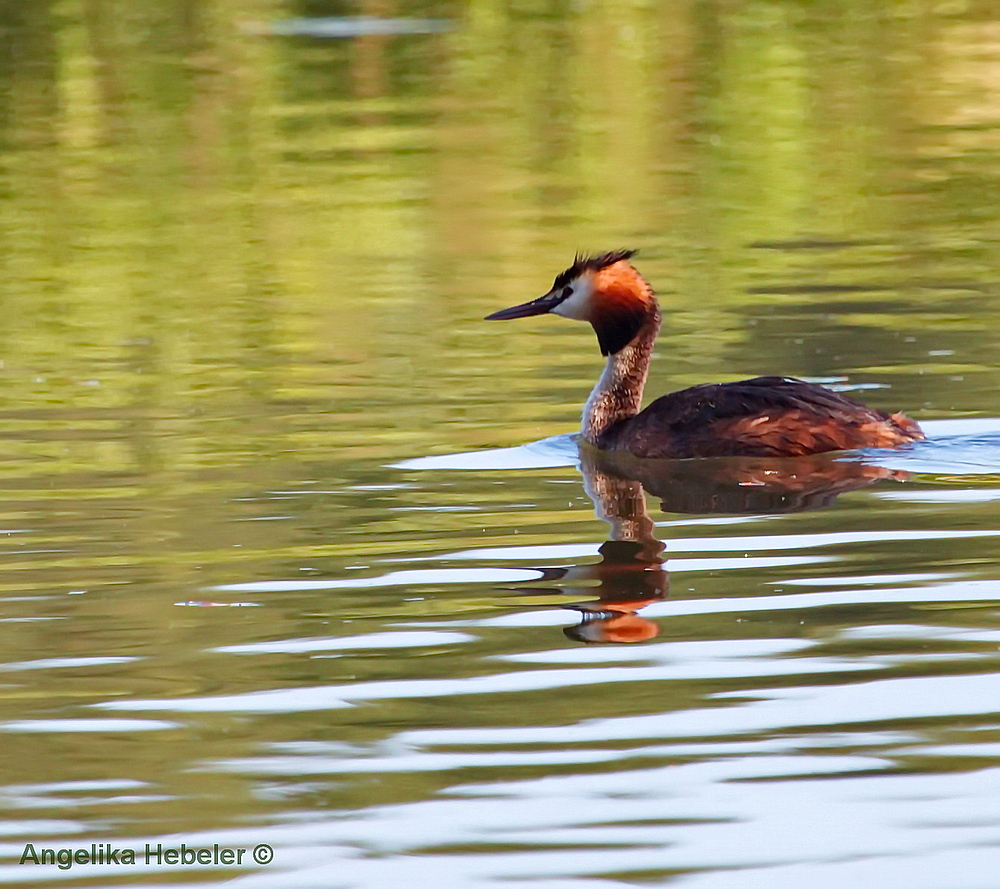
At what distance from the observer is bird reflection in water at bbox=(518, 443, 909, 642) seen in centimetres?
794

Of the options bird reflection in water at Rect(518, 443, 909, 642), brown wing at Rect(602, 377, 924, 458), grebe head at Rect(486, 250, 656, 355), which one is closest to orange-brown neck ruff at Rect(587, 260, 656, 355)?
grebe head at Rect(486, 250, 656, 355)

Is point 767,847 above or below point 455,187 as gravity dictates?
above

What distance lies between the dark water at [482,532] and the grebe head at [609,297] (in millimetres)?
511

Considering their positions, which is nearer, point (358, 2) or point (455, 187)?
point (455, 187)

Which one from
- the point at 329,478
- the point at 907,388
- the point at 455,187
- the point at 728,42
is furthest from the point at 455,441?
the point at 728,42

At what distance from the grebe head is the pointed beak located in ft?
0.10

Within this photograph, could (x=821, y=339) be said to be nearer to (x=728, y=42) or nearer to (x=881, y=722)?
(x=881, y=722)

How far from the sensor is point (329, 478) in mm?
10352

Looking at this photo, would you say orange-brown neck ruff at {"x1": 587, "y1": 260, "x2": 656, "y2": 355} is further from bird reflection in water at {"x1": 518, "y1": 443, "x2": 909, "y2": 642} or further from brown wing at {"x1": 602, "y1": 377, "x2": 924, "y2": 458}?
brown wing at {"x1": 602, "y1": 377, "x2": 924, "y2": 458}

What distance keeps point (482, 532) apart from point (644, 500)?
1.17 metres

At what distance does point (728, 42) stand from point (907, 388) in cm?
2028

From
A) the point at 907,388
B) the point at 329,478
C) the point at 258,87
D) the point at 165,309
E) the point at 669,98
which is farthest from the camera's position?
the point at 258,87

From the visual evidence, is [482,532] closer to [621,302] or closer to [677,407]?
[677,407]

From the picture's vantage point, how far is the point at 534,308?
12.3 metres
